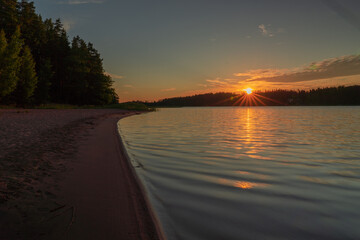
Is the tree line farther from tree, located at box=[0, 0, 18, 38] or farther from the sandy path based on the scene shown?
the sandy path

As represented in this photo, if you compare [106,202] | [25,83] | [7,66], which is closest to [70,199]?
[106,202]

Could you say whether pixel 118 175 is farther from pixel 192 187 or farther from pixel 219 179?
pixel 219 179

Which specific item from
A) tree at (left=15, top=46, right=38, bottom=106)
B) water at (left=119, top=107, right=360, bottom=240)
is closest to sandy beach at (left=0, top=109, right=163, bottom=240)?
water at (left=119, top=107, right=360, bottom=240)

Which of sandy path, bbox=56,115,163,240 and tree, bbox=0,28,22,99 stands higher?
tree, bbox=0,28,22,99

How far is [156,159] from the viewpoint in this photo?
326 inches

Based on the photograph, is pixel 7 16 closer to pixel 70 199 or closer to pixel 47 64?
pixel 47 64

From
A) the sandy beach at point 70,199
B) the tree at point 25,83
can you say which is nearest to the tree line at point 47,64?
the tree at point 25,83

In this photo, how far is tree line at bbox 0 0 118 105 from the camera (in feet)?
144

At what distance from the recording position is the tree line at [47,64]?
4382cm

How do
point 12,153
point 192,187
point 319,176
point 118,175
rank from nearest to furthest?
point 192,187 < point 118,175 < point 319,176 < point 12,153

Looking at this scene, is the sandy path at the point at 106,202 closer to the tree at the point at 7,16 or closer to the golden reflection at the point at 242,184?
the golden reflection at the point at 242,184

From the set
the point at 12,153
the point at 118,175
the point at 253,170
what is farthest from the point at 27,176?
the point at 253,170

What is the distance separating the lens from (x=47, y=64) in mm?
53844

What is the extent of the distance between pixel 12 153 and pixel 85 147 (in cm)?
257
